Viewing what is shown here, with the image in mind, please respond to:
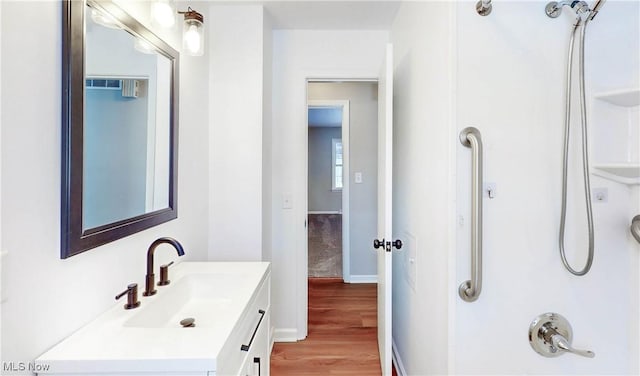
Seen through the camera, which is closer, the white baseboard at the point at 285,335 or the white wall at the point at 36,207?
the white wall at the point at 36,207

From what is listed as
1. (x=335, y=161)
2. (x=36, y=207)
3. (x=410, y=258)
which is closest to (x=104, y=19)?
(x=36, y=207)

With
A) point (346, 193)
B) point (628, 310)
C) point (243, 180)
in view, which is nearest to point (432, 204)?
point (628, 310)

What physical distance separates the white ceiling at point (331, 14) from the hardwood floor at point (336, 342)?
2.36 metres

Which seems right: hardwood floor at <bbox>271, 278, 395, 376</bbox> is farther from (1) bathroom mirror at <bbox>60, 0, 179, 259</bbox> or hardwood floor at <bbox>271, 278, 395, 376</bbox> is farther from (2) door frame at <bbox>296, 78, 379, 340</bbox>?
(1) bathroom mirror at <bbox>60, 0, 179, 259</bbox>

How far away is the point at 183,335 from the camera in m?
0.85

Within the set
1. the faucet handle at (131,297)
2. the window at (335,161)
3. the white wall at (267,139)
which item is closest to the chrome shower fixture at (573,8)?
the white wall at (267,139)

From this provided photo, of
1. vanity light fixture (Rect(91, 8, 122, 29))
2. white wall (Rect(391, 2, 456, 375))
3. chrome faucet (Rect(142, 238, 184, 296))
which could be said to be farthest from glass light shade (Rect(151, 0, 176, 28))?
white wall (Rect(391, 2, 456, 375))

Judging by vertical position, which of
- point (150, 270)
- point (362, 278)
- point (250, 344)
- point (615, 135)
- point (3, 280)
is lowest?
point (362, 278)

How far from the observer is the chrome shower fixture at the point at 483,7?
113 centimetres

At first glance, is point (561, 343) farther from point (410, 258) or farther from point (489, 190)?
point (410, 258)

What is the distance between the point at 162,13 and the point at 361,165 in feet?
8.36

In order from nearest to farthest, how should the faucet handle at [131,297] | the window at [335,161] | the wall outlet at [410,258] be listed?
1. the faucet handle at [131,297]
2. the wall outlet at [410,258]
3. the window at [335,161]

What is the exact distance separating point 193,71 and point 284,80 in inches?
29.7

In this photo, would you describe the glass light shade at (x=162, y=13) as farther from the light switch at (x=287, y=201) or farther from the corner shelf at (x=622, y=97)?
the corner shelf at (x=622, y=97)
